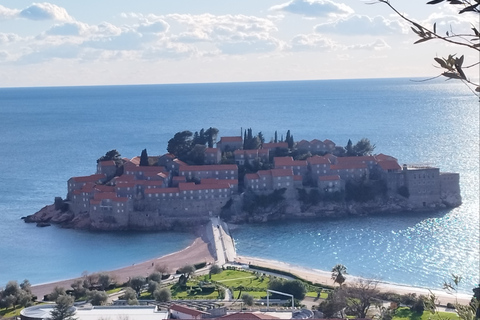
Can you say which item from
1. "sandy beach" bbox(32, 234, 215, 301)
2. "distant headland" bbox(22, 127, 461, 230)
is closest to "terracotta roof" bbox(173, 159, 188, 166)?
"distant headland" bbox(22, 127, 461, 230)

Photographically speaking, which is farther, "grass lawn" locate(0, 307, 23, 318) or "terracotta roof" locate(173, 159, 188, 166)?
"terracotta roof" locate(173, 159, 188, 166)

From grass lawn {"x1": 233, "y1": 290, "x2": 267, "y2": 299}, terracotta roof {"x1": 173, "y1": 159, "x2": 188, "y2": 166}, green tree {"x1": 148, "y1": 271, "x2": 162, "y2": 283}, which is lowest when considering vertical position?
grass lawn {"x1": 233, "y1": 290, "x2": 267, "y2": 299}

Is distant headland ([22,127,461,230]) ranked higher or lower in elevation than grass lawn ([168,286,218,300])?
higher

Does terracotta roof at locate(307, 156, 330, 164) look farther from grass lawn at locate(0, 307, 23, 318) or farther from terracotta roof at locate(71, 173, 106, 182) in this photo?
grass lawn at locate(0, 307, 23, 318)

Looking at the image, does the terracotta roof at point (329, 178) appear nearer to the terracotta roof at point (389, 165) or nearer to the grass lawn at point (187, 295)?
the terracotta roof at point (389, 165)

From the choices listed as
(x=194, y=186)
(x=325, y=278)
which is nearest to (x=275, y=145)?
(x=194, y=186)

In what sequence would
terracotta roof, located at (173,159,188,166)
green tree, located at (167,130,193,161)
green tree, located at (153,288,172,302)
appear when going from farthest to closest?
green tree, located at (167,130,193,161) < terracotta roof, located at (173,159,188,166) < green tree, located at (153,288,172,302)

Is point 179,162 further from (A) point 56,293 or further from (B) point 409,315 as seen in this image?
(B) point 409,315
